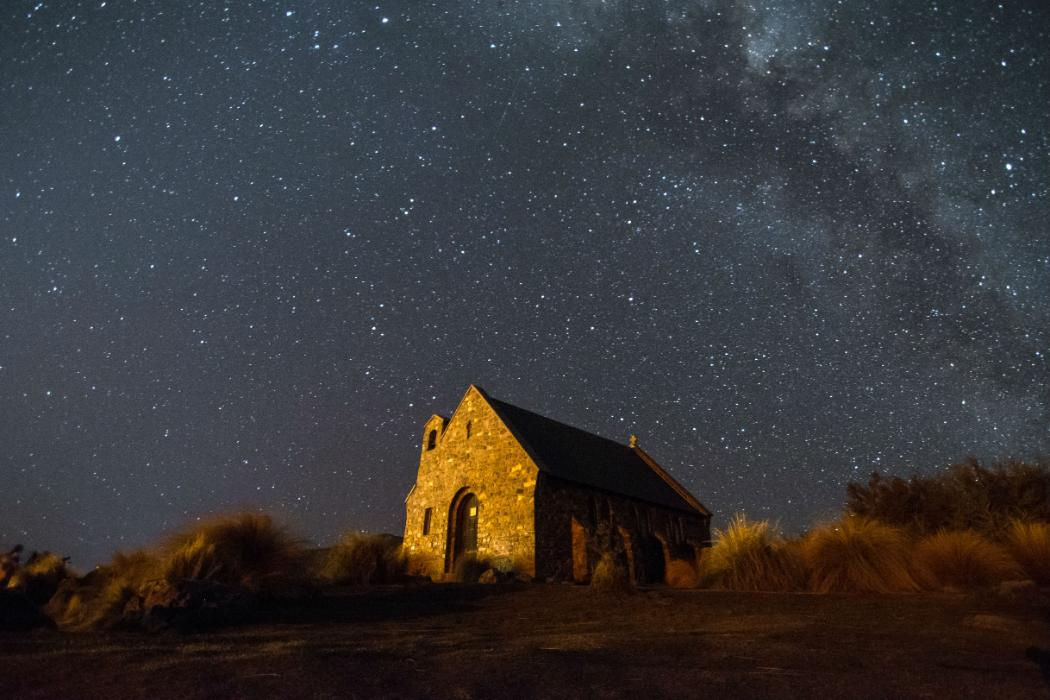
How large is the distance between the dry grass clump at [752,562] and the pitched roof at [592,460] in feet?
26.2

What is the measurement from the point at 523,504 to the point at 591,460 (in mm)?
6950

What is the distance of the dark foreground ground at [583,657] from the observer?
4.46m

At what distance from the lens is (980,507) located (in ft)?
66.0

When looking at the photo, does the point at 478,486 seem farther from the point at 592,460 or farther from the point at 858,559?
the point at 858,559

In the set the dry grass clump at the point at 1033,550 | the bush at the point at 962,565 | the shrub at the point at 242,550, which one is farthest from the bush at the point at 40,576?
the dry grass clump at the point at 1033,550

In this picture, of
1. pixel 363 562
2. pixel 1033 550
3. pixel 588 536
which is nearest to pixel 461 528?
pixel 588 536

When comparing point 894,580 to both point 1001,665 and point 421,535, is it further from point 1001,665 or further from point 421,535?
point 421,535

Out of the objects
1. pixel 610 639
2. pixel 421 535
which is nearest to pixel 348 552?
pixel 421 535

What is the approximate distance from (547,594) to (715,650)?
888cm

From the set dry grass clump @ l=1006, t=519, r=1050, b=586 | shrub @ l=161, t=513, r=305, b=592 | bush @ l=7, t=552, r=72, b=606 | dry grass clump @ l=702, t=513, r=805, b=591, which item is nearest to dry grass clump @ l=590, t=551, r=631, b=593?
dry grass clump @ l=702, t=513, r=805, b=591

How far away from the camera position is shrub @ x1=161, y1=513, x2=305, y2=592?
1168cm

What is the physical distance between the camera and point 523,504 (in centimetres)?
2230

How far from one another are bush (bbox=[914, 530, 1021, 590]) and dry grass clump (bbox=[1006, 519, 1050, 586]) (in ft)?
0.88

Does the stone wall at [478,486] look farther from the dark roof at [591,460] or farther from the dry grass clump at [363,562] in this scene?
the dry grass clump at [363,562]
